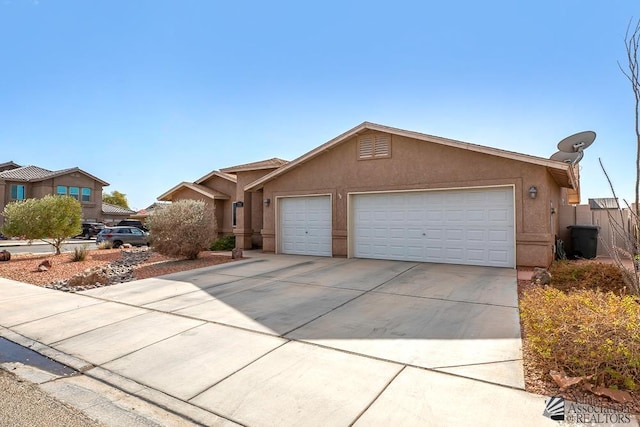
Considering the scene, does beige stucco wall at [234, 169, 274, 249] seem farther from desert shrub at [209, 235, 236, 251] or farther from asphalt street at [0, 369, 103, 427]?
asphalt street at [0, 369, 103, 427]

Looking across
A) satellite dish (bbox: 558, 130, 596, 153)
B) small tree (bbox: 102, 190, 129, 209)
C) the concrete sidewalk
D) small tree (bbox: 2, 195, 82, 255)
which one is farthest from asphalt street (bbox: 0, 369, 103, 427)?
small tree (bbox: 102, 190, 129, 209)

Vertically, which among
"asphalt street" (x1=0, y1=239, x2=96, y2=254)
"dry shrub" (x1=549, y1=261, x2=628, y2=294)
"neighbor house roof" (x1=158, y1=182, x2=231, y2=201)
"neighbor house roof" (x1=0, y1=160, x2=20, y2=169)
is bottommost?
"asphalt street" (x1=0, y1=239, x2=96, y2=254)

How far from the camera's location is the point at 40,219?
15.7 m

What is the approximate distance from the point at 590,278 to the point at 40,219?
2061cm

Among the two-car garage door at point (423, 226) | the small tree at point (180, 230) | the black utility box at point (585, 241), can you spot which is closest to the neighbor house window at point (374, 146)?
the two-car garage door at point (423, 226)

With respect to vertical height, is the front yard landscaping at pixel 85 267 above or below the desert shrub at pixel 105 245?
below

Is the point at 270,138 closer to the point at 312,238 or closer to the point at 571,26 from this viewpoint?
the point at 312,238

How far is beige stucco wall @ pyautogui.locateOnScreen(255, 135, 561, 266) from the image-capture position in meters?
10.1

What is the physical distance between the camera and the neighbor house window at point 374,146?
12531mm

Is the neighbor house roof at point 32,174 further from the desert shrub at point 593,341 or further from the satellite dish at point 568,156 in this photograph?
the desert shrub at point 593,341

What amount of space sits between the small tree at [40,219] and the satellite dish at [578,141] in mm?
23147

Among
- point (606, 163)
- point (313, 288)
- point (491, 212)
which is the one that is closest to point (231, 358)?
point (313, 288)

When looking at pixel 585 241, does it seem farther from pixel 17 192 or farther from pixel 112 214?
pixel 17 192

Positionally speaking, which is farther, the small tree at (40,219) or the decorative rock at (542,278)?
the small tree at (40,219)
